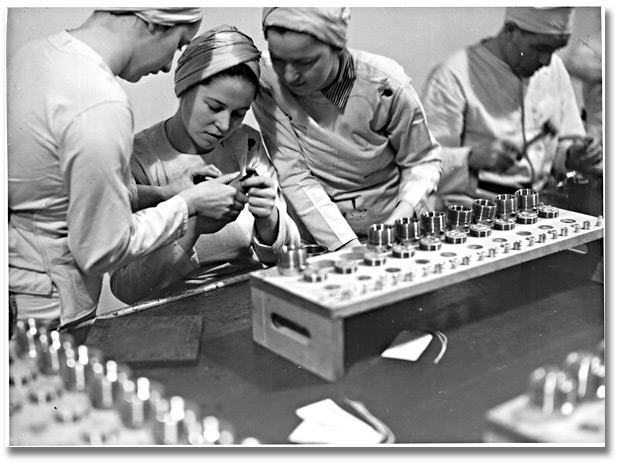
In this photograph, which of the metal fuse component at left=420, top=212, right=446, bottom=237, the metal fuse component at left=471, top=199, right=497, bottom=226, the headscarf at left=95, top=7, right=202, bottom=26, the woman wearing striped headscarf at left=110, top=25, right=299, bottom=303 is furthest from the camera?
the metal fuse component at left=471, top=199, right=497, bottom=226

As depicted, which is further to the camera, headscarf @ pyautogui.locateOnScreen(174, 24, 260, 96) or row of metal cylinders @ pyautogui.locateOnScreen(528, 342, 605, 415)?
headscarf @ pyautogui.locateOnScreen(174, 24, 260, 96)

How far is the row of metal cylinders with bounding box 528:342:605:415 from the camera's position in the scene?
6.27 feet

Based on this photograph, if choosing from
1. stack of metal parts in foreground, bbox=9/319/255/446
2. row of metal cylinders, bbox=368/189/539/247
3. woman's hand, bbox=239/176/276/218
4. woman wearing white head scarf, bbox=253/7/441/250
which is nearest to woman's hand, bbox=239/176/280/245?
woman's hand, bbox=239/176/276/218

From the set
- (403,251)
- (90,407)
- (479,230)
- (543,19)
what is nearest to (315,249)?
(403,251)

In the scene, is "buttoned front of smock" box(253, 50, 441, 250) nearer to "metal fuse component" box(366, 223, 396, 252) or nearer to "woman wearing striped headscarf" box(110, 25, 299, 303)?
"woman wearing striped headscarf" box(110, 25, 299, 303)

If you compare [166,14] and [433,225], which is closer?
[166,14]

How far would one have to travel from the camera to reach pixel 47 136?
1864mm

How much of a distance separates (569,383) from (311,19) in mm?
1169

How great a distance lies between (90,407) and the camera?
6.23 feet

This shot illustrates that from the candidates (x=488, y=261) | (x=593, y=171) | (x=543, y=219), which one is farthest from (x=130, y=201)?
(x=593, y=171)

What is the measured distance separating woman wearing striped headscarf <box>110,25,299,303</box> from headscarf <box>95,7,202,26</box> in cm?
6

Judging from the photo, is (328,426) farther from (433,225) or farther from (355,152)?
(355,152)

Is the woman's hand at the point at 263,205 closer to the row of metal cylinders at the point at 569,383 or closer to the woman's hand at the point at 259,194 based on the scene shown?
the woman's hand at the point at 259,194

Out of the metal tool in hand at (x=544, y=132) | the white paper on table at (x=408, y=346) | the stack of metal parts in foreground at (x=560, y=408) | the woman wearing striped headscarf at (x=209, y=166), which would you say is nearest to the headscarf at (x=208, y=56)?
the woman wearing striped headscarf at (x=209, y=166)
